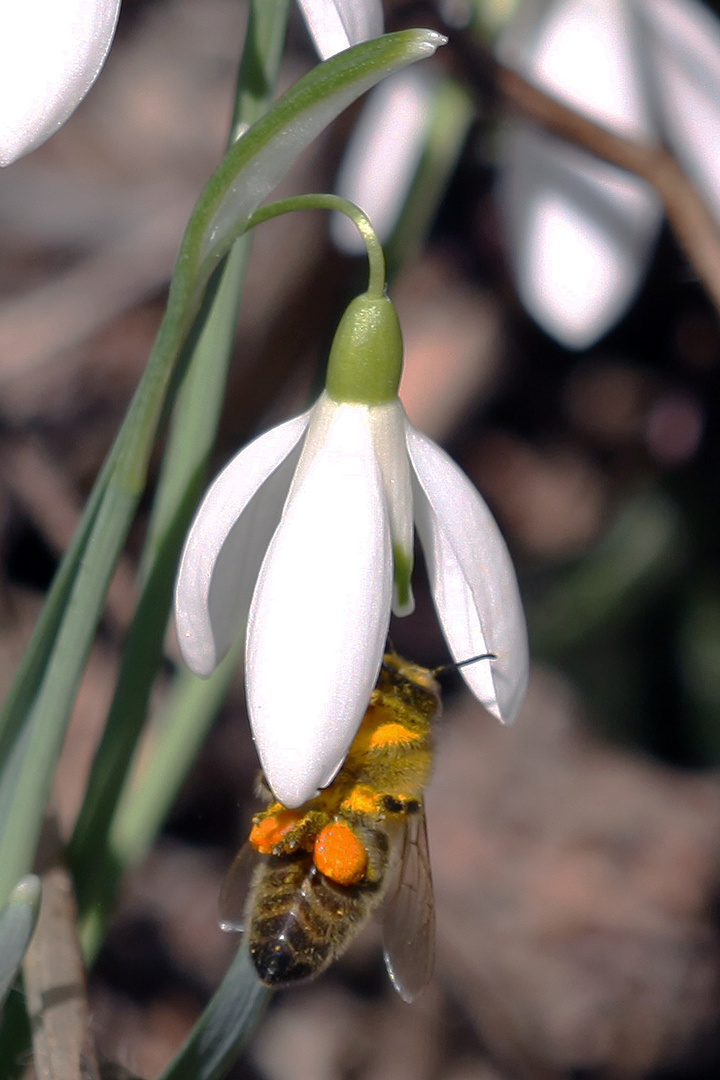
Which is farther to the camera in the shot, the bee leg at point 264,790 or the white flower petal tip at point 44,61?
the bee leg at point 264,790

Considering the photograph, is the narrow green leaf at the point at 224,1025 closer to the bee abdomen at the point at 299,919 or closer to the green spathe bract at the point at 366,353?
the bee abdomen at the point at 299,919

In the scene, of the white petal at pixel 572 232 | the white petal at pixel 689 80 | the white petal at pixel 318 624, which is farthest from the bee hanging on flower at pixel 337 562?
the white petal at pixel 689 80

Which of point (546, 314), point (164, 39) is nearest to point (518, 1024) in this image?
point (546, 314)

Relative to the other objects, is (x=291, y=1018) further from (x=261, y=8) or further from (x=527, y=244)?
(x=261, y=8)

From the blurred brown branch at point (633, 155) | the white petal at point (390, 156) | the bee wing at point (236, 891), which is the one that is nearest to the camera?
the bee wing at point (236, 891)

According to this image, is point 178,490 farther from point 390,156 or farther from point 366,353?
point 390,156

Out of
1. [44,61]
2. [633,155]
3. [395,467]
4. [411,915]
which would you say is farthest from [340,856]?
[633,155]
